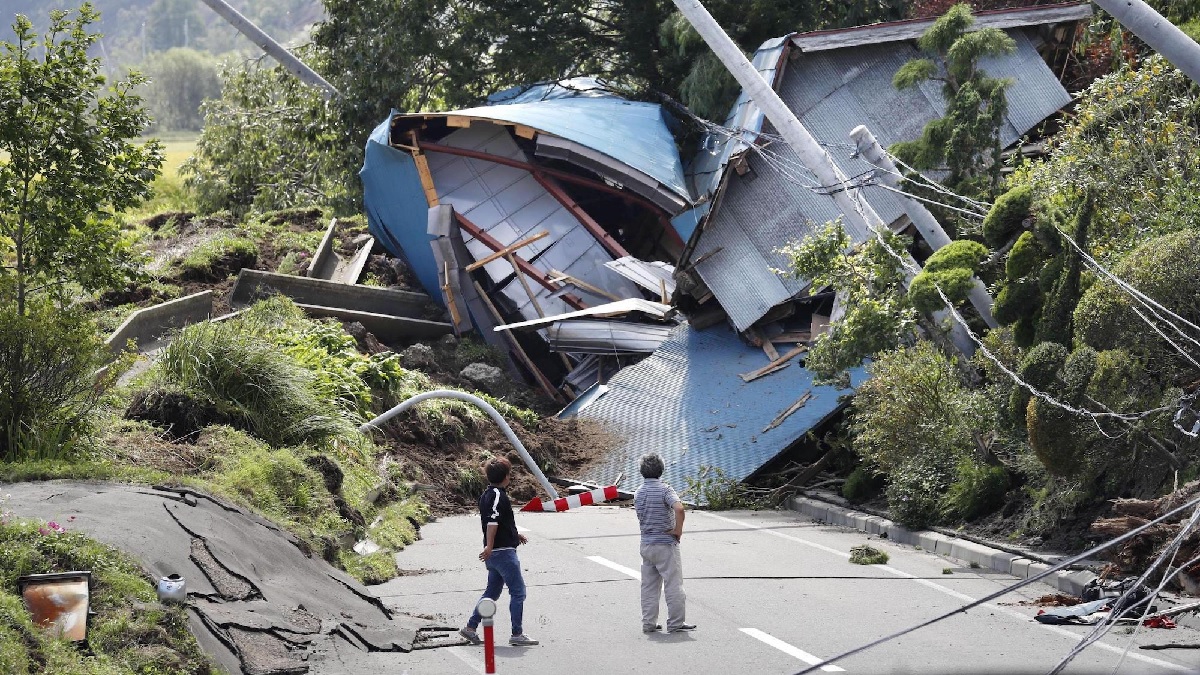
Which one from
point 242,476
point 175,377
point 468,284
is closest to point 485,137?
point 468,284

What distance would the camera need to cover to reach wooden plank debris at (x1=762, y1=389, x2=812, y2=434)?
1875 cm

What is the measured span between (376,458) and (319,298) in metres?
7.69

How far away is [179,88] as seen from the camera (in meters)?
140

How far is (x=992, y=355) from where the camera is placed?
14414mm

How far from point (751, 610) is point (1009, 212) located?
6.91 metres

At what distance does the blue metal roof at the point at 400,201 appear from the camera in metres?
25.2

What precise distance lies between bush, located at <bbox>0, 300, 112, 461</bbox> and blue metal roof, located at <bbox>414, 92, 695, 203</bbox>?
13248 mm

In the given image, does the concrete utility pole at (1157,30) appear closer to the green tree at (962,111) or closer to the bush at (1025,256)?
the bush at (1025,256)

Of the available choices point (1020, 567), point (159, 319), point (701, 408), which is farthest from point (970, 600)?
point (159, 319)

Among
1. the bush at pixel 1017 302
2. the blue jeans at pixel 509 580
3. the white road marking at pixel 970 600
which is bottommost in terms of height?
the white road marking at pixel 970 600

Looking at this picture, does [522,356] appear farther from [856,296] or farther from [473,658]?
[473,658]

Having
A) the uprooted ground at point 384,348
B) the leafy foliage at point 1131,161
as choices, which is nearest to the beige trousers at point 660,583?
the uprooted ground at point 384,348

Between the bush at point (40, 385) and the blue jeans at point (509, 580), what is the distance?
379cm

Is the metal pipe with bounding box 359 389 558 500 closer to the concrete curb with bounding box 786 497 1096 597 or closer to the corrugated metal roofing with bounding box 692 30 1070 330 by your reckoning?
the concrete curb with bounding box 786 497 1096 597
